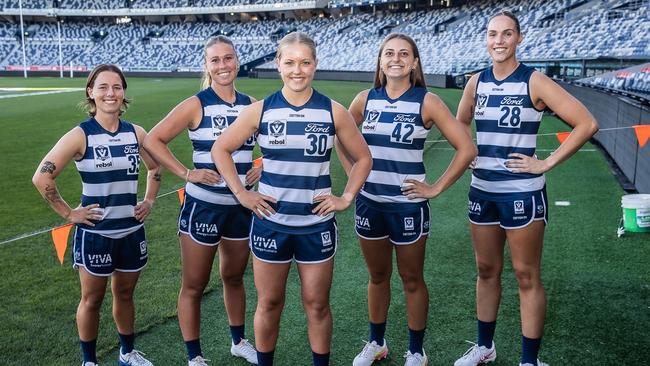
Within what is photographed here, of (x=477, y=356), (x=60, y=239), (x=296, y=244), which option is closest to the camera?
(x=296, y=244)

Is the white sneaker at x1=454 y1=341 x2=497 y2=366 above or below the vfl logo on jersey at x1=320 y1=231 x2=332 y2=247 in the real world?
below

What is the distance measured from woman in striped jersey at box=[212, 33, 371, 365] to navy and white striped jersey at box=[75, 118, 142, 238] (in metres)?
0.73

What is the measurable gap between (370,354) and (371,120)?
5.07ft

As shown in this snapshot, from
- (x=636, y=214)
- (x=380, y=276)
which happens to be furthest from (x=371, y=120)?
(x=636, y=214)

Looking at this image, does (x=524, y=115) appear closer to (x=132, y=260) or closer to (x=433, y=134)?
(x=132, y=260)

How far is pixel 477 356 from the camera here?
154 inches

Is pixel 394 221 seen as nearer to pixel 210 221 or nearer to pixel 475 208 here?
pixel 475 208

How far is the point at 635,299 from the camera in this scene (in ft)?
16.2

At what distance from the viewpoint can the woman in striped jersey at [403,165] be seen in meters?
3.55

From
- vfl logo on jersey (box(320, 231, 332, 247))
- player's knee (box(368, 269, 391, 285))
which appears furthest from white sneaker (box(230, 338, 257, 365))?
vfl logo on jersey (box(320, 231, 332, 247))

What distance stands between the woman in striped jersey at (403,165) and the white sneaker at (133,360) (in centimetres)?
159

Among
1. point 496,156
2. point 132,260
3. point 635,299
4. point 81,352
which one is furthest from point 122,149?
point 635,299

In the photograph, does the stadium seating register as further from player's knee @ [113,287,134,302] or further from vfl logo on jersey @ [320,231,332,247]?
player's knee @ [113,287,134,302]

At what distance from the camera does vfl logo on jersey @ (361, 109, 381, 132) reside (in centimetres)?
365
